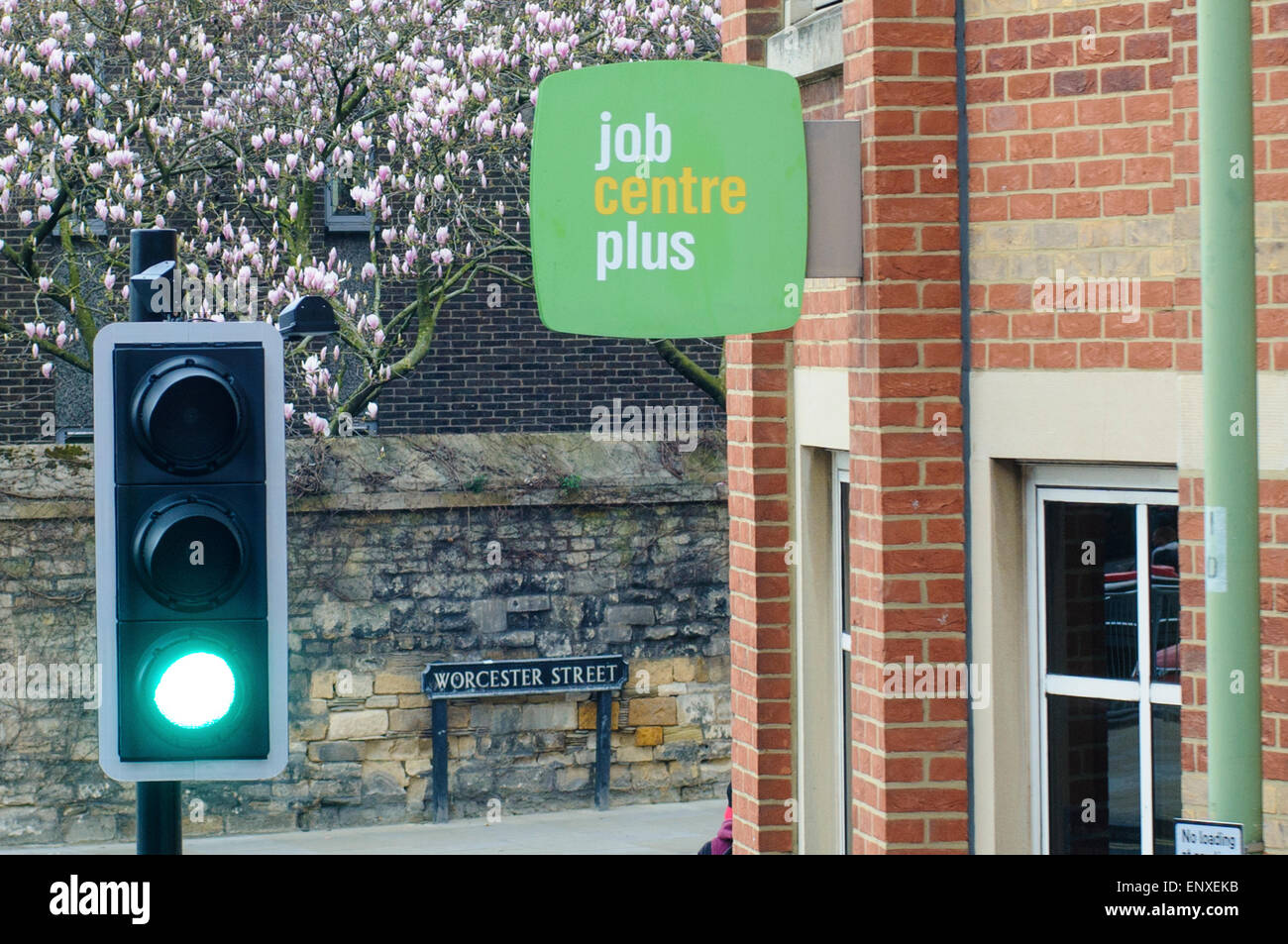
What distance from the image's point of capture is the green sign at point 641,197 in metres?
6.01

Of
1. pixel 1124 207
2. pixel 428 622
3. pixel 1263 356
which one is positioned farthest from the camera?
pixel 428 622

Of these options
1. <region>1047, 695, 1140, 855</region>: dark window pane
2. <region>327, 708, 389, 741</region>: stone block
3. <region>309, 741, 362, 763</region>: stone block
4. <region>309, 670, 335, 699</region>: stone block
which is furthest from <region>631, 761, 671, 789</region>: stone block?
<region>1047, 695, 1140, 855</region>: dark window pane

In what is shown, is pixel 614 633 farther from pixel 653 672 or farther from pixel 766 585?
pixel 766 585

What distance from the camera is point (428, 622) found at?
16766 mm

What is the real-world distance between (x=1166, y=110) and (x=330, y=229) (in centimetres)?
1578

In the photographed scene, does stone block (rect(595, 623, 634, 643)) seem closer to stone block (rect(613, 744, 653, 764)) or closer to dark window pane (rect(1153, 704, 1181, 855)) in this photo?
stone block (rect(613, 744, 653, 764))

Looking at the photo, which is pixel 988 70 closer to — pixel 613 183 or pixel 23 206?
pixel 613 183

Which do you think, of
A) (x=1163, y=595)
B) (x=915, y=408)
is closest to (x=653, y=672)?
(x=915, y=408)

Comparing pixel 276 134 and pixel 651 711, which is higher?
pixel 276 134

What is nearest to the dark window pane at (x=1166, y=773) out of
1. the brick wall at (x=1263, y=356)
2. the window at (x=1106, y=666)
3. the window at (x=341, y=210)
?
the window at (x=1106, y=666)

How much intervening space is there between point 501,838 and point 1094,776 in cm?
1020

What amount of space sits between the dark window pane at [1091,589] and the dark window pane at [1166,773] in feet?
0.63

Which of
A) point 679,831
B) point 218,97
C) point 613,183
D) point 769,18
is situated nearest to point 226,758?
point 613,183

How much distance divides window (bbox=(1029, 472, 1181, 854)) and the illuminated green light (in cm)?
291
